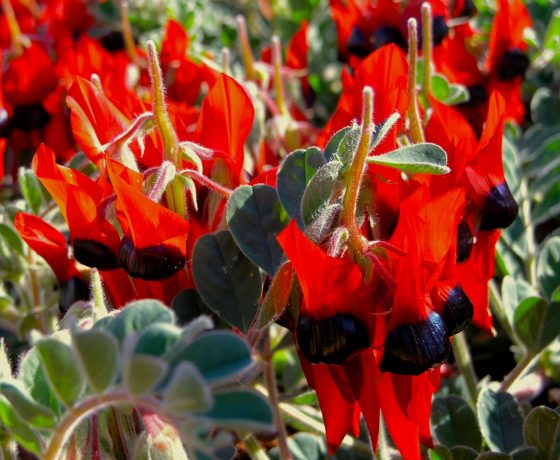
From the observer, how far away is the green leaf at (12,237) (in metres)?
1.40

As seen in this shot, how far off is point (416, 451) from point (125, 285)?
417 mm

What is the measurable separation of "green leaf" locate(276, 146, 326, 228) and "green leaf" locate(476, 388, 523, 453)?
434mm

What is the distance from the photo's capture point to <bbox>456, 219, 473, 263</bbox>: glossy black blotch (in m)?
1.05

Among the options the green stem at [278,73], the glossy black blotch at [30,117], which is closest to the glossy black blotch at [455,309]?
the green stem at [278,73]

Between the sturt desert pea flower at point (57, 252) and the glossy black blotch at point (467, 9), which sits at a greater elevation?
the glossy black blotch at point (467, 9)

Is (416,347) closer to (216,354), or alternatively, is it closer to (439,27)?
(216,354)

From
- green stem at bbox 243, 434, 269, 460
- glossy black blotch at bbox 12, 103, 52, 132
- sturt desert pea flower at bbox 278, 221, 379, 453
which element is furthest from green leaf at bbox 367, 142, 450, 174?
glossy black blotch at bbox 12, 103, 52, 132

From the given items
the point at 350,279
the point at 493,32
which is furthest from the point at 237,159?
the point at 493,32

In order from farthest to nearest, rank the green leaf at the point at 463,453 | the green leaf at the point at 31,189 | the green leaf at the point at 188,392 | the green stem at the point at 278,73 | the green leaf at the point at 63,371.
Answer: the green stem at the point at 278,73 → the green leaf at the point at 31,189 → the green leaf at the point at 463,453 → the green leaf at the point at 63,371 → the green leaf at the point at 188,392

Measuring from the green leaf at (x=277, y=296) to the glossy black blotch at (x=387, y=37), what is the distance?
0.98 m

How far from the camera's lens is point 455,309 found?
3.15 ft

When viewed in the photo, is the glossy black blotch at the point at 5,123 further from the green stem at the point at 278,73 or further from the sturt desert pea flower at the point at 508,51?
the sturt desert pea flower at the point at 508,51

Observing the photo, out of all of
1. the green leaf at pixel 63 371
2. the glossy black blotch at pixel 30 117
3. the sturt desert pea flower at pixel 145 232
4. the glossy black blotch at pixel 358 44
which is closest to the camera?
the green leaf at pixel 63 371

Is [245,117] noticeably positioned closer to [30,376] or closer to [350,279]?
[350,279]
